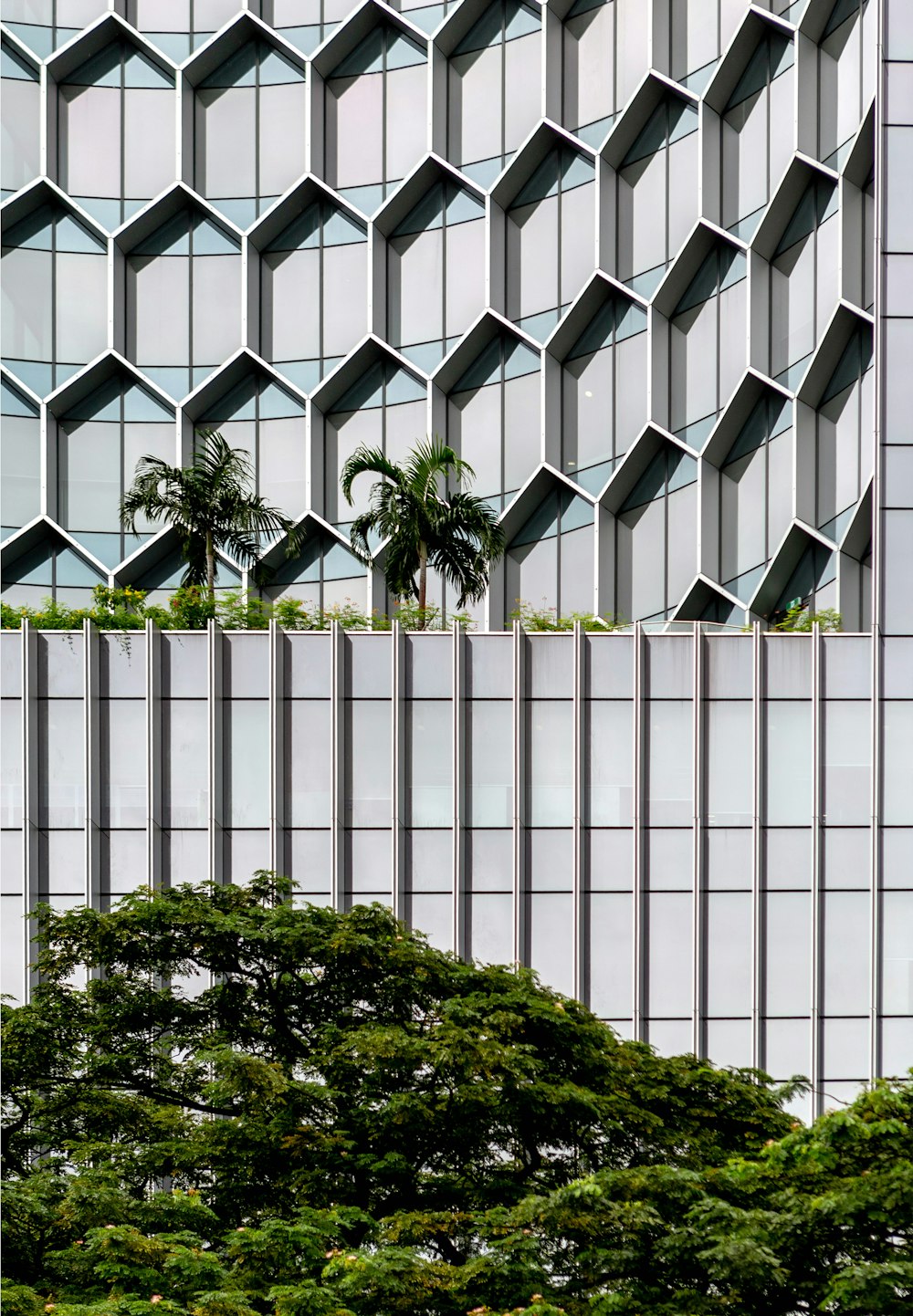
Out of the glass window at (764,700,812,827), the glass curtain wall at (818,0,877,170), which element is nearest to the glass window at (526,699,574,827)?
the glass window at (764,700,812,827)

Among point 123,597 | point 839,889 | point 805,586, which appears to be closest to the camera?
point 839,889

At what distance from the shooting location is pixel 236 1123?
42.0ft

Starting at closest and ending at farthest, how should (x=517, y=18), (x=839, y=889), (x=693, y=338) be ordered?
(x=839, y=889)
(x=693, y=338)
(x=517, y=18)

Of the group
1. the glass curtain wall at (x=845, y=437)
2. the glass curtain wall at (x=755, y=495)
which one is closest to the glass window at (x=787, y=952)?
the glass curtain wall at (x=845, y=437)

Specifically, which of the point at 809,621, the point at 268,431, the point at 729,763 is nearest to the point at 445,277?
the point at 268,431

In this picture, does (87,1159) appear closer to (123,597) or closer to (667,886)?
(667,886)

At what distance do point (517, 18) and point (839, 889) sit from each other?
24.6 metres

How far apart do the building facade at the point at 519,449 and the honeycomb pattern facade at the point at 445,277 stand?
0.38 feet

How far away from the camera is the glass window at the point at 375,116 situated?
3656cm

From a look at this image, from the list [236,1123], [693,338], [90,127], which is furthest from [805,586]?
[90,127]

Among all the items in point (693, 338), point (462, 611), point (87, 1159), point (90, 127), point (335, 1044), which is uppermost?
point (90, 127)

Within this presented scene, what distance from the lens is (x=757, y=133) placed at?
102 ft

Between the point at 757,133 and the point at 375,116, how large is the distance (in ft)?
36.8

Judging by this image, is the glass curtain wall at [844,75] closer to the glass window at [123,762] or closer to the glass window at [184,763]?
the glass window at [184,763]
